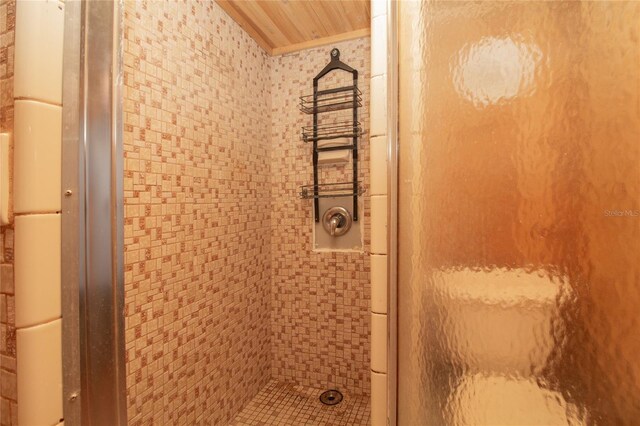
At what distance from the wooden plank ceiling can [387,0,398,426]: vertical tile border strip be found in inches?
49.8

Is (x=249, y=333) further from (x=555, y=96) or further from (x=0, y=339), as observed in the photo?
(x=555, y=96)

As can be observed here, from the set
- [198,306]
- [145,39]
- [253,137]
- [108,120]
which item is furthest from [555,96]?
[253,137]

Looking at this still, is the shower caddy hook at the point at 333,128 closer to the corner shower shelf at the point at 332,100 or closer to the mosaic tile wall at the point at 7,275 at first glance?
the corner shower shelf at the point at 332,100

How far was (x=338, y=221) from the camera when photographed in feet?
6.21

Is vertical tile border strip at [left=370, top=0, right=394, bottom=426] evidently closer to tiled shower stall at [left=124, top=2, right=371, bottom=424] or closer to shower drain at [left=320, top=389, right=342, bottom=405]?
tiled shower stall at [left=124, top=2, right=371, bottom=424]

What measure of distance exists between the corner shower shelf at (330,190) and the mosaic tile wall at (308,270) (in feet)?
0.14

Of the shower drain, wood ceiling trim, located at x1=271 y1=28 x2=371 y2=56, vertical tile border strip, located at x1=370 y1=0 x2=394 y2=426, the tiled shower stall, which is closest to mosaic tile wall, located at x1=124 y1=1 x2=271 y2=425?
the tiled shower stall

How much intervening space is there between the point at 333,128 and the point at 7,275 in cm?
170

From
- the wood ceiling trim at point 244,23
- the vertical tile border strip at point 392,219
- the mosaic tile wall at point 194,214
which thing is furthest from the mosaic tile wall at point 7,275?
the wood ceiling trim at point 244,23

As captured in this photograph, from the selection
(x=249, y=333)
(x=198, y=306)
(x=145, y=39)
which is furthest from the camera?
(x=249, y=333)

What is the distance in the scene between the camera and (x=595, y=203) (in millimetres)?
431

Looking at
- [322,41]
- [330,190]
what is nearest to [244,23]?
[322,41]

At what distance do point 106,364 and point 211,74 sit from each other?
1449 mm

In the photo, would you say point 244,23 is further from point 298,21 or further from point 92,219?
point 92,219
